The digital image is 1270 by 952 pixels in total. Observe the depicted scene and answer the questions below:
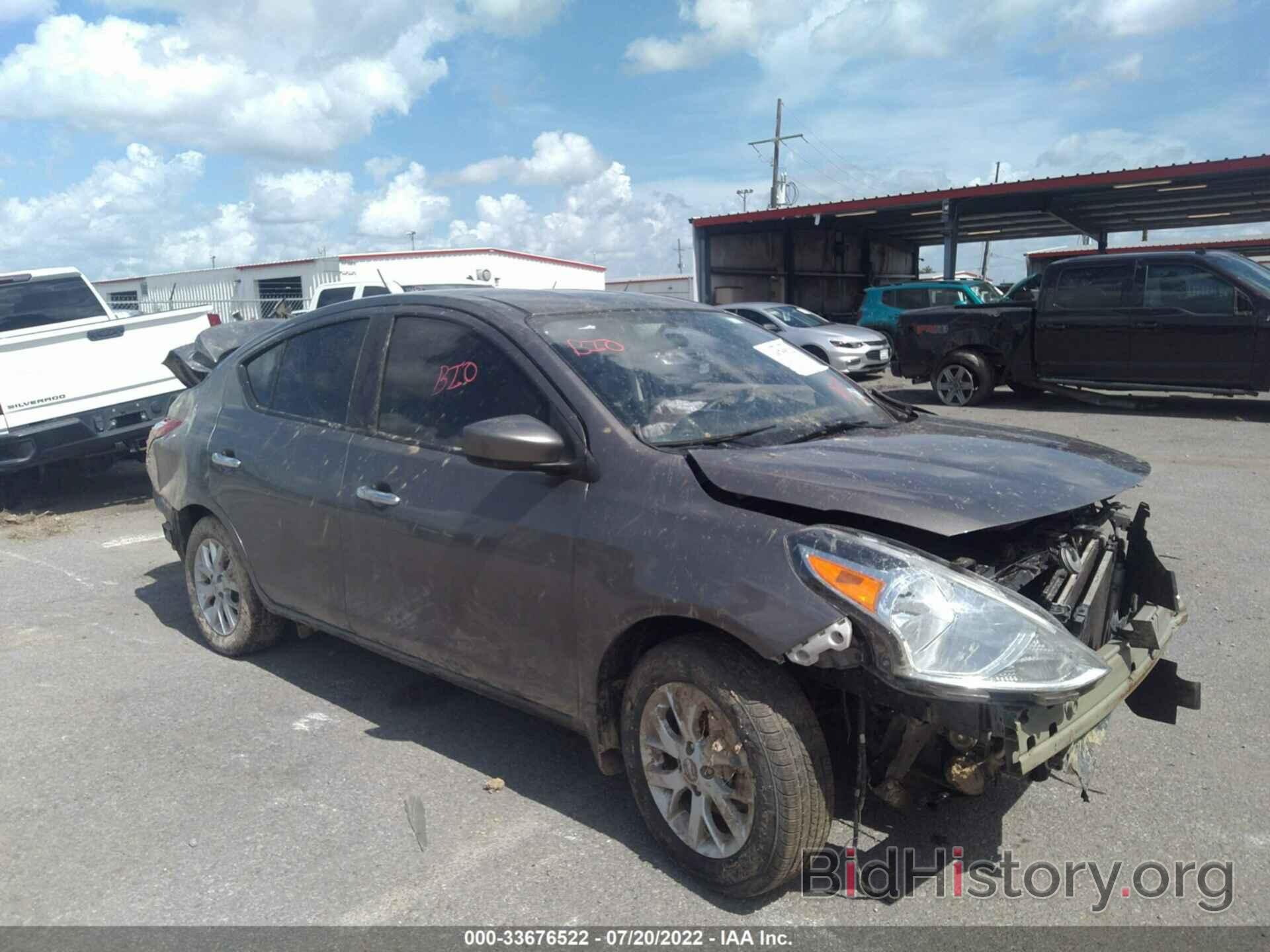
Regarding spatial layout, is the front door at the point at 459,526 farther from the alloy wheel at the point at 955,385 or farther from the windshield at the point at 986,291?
the windshield at the point at 986,291

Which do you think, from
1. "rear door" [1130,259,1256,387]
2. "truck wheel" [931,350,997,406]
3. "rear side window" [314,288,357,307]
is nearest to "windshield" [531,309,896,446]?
"rear door" [1130,259,1256,387]

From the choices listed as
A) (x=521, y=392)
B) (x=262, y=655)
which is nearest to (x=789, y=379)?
(x=521, y=392)

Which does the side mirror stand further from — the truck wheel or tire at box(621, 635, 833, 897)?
the truck wheel

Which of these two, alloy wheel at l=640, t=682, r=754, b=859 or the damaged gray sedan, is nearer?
the damaged gray sedan

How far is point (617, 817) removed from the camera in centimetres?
335

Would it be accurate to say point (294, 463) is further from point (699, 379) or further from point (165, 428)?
point (699, 379)

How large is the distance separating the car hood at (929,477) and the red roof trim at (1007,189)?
20.0 metres

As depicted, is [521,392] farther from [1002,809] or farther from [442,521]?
[1002,809]

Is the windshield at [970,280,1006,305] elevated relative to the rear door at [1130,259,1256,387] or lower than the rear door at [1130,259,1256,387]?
elevated

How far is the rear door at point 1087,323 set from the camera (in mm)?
12211

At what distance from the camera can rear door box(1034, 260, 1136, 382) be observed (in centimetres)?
1221

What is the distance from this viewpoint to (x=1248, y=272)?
1145 cm

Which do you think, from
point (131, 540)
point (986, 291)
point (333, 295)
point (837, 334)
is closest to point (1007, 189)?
point (986, 291)

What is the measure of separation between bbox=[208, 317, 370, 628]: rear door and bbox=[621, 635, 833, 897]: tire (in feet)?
5.41
